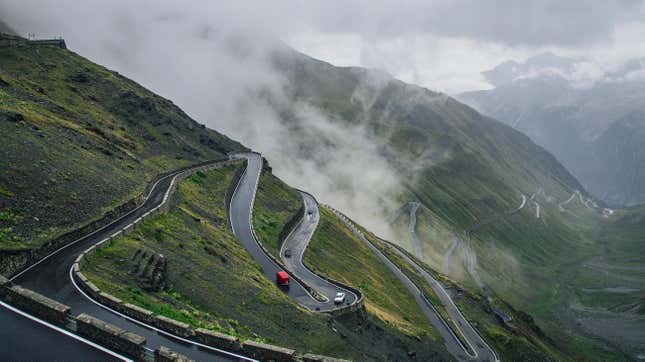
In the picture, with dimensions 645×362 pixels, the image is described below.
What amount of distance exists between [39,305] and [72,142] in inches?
1767

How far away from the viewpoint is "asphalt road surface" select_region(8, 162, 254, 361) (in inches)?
752

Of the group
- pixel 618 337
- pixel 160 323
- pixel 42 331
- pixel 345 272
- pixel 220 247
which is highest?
pixel 618 337

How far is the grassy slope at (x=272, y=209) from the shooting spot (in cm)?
7262

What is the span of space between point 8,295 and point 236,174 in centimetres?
7861

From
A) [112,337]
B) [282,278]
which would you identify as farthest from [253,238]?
[112,337]

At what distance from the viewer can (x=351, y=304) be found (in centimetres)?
4850

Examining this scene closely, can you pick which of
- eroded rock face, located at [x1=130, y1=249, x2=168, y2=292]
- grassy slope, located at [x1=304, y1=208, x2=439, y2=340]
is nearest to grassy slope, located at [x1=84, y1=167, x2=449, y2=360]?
eroded rock face, located at [x1=130, y1=249, x2=168, y2=292]

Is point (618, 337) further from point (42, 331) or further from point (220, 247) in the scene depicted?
point (42, 331)

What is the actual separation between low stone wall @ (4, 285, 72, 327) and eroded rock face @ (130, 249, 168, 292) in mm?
9322

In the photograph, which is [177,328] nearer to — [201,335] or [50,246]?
[201,335]

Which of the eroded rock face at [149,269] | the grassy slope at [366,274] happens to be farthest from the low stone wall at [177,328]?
the grassy slope at [366,274]

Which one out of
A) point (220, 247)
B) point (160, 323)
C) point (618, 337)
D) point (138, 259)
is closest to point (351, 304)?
point (220, 247)

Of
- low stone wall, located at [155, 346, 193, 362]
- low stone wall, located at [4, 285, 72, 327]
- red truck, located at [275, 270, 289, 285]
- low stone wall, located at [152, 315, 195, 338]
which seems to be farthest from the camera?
red truck, located at [275, 270, 289, 285]

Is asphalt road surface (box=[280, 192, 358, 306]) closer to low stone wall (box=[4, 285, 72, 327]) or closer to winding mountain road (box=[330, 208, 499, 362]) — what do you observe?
winding mountain road (box=[330, 208, 499, 362])
